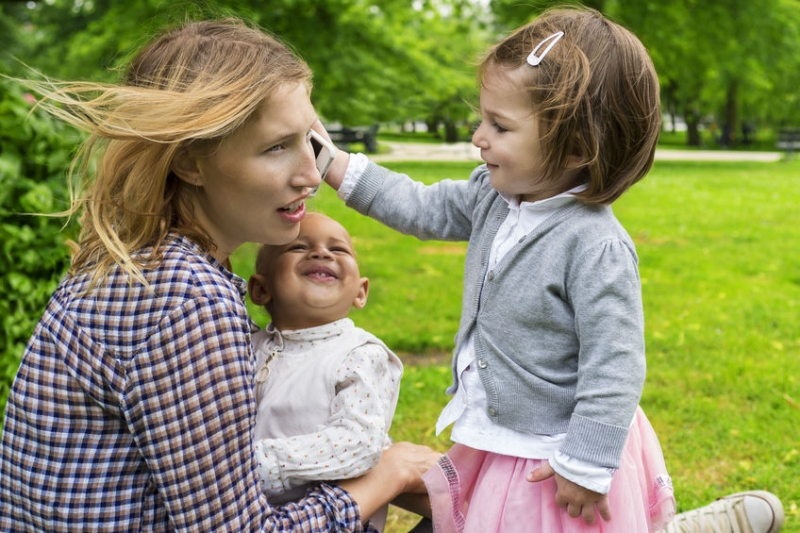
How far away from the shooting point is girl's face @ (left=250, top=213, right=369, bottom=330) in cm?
216

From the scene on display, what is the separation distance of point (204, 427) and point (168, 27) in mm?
993

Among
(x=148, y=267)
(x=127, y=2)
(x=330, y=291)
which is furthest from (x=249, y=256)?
(x=148, y=267)

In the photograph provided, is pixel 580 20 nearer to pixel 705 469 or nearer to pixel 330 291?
pixel 330 291

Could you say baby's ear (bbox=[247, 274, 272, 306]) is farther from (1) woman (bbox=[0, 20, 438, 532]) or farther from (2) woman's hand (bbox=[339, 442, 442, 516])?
(2) woman's hand (bbox=[339, 442, 442, 516])

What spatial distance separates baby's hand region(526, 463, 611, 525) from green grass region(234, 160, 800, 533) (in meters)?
1.22

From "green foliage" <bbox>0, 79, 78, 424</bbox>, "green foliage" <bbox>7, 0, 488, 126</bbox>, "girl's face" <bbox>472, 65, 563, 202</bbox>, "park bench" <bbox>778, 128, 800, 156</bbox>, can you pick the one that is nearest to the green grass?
"girl's face" <bbox>472, 65, 563, 202</bbox>

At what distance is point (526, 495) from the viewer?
200 cm

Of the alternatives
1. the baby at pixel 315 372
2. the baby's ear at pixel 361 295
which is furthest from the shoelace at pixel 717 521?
the baby's ear at pixel 361 295

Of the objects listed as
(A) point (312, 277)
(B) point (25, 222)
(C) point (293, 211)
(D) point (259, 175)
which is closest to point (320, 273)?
(A) point (312, 277)

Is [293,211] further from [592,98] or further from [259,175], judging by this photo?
[592,98]

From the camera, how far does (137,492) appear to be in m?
1.64

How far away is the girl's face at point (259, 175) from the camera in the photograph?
5.83ft

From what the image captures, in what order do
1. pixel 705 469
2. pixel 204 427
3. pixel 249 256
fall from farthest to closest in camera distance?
pixel 249 256 < pixel 705 469 < pixel 204 427

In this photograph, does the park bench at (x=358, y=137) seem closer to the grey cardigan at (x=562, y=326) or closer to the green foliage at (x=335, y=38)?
the green foliage at (x=335, y=38)
